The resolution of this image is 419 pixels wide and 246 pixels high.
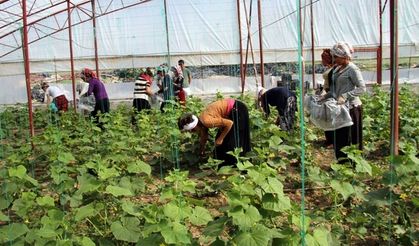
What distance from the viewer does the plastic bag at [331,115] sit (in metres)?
4.29

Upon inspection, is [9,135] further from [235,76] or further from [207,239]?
[235,76]

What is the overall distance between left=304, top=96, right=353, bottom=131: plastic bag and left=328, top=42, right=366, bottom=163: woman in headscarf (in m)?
0.09

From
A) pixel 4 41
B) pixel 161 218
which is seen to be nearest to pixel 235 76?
pixel 4 41

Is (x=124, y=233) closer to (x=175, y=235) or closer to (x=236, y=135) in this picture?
(x=175, y=235)

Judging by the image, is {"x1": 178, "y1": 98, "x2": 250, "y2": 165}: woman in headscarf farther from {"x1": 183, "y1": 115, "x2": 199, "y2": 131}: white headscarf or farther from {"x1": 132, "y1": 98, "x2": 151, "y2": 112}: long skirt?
{"x1": 132, "y1": 98, "x2": 151, "y2": 112}: long skirt

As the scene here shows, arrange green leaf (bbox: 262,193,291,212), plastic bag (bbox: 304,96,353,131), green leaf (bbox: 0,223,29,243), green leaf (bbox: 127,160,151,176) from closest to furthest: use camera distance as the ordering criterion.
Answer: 1. green leaf (bbox: 262,193,291,212)
2. green leaf (bbox: 0,223,29,243)
3. green leaf (bbox: 127,160,151,176)
4. plastic bag (bbox: 304,96,353,131)

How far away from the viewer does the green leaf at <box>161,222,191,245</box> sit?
2334 millimetres

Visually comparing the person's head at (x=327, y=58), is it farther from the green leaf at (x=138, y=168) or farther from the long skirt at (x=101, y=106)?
the long skirt at (x=101, y=106)

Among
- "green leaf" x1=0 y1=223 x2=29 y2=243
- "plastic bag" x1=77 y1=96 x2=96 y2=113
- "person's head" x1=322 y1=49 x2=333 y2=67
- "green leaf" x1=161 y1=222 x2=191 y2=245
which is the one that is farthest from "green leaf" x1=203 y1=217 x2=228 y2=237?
"plastic bag" x1=77 y1=96 x2=96 y2=113

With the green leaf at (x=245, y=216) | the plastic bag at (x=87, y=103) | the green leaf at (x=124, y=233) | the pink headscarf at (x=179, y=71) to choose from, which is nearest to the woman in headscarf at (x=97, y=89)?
the plastic bag at (x=87, y=103)

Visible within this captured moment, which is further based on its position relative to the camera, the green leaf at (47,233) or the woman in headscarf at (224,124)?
the woman in headscarf at (224,124)

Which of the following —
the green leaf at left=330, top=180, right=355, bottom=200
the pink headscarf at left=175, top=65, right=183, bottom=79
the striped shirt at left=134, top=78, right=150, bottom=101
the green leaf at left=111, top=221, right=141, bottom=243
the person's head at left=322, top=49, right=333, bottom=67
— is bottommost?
the green leaf at left=111, top=221, right=141, bottom=243

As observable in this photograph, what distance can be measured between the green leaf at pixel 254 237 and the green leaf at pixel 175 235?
0.25 metres

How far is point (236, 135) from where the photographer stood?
15.8ft
